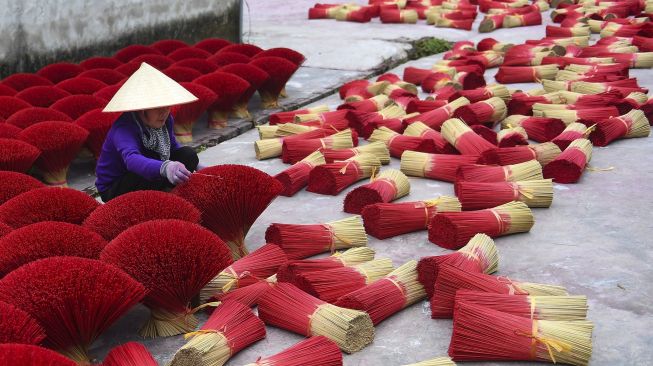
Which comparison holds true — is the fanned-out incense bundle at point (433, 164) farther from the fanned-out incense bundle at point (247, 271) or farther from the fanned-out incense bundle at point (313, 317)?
the fanned-out incense bundle at point (313, 317)

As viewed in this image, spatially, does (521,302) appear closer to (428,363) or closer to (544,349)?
(544,349)

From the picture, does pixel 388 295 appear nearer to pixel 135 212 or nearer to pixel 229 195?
pixel 229 195

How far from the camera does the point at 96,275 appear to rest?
2365mm

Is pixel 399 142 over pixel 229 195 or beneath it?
beneath

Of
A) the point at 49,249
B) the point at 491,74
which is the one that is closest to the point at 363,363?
the point at 49,249

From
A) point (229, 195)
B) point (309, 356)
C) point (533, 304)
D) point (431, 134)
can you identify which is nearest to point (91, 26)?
point (431, 134)

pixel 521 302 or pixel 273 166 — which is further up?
pixel 521 302

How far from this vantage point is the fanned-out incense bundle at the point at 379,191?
151 inches

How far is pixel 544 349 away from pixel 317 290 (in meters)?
0.80

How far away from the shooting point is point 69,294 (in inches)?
91.0

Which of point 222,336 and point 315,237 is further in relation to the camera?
point 315,237

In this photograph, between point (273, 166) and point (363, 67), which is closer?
point (273, 166)

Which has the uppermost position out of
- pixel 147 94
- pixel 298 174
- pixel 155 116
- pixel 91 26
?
pixel 147 94

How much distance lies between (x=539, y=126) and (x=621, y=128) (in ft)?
1.54
